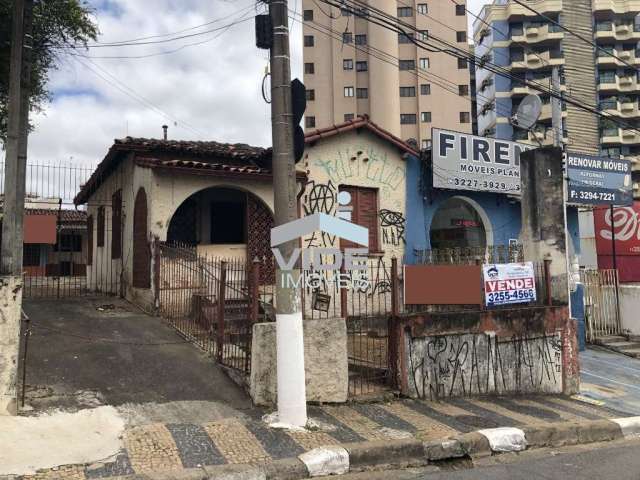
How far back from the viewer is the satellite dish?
10836 millimetres

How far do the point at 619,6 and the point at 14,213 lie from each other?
57.8m

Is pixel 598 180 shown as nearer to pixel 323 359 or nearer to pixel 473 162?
pixel 473 162

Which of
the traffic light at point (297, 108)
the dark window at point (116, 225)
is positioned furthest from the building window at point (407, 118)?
the traffic light at point (297, 108)

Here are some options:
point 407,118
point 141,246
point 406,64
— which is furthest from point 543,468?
point 406,64

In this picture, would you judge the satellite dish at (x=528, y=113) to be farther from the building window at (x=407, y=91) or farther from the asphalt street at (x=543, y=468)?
the building window at (x=407, y=91)

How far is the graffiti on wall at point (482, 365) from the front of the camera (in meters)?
7.57

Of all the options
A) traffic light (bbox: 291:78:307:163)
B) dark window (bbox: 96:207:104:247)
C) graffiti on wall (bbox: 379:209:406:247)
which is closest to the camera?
traffic light (bbox: 291:78:307:163)

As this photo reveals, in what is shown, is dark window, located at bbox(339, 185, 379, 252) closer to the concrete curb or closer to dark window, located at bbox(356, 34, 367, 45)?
the concrete curb

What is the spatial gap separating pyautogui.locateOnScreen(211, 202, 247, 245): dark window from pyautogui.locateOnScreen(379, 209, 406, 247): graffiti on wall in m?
3.54

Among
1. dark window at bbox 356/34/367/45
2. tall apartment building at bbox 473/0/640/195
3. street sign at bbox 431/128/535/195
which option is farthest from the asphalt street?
dark window at bbox 356/34/367/45

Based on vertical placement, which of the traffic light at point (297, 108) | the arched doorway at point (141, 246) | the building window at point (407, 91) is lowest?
the arched doorway at point (141, 246)

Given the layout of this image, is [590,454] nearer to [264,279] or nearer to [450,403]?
[450,403]

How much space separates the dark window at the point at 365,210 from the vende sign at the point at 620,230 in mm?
11011

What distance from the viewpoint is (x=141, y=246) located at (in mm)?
10812
